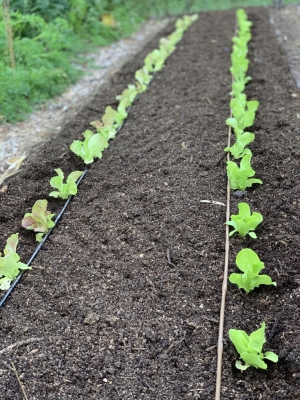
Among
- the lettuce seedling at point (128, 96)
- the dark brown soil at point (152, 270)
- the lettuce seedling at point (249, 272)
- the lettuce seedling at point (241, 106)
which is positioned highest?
the lettuce seedling at point (241, 106)

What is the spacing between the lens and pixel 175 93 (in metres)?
5.21

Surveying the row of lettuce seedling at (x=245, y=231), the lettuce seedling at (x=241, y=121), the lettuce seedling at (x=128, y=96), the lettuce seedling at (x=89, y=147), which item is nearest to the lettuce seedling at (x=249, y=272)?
the row of lettuce seedling at (x=245, y=231)

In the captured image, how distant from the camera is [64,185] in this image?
334cm

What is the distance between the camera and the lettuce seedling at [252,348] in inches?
78.3

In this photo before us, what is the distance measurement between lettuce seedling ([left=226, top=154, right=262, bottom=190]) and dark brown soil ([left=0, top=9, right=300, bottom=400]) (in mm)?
102

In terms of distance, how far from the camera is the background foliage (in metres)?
5.14

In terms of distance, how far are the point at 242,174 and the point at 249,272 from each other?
40.0 inches

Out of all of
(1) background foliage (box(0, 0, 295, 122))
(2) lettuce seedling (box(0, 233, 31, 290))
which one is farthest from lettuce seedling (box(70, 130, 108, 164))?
(1) background foliage (box(0, 0, 295, 122))

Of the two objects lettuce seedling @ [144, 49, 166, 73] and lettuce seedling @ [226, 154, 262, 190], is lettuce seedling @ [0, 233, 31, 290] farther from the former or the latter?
lettuce seedling @ [144, 49, 166, 73]

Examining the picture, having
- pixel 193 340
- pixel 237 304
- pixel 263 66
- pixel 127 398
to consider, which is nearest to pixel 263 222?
pixel 237 304

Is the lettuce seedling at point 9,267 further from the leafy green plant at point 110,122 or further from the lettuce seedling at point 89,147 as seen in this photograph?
the leafy green plant at point 110,122

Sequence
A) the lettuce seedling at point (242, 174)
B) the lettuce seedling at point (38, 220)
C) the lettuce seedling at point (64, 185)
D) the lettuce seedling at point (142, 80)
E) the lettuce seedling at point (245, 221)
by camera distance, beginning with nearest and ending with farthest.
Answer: the lettuce seedling at point (245, 221) → the lettuce seedling at point (38, 220) → the lettuce seedling at point (242, 174) → the lettuce seedling at point (64, 185) → the lettuce seedling at point (142, 80)

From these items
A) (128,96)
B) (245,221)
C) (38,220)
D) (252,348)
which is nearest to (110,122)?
(128,96)

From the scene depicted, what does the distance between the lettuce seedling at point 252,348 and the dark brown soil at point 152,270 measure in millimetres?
76
